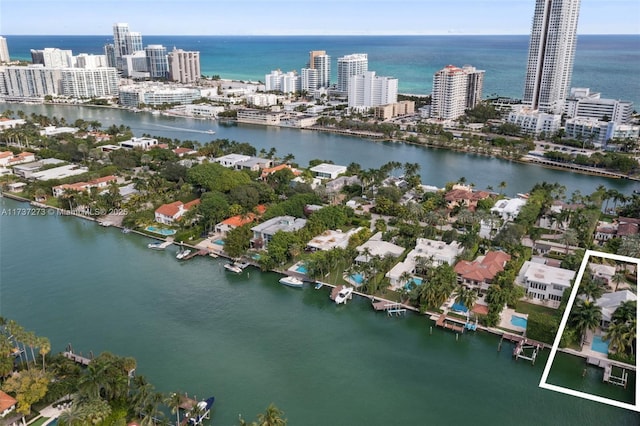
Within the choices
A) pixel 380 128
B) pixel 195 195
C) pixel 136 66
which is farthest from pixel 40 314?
pixel 136 66

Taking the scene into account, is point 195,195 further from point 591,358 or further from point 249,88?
point 249,88

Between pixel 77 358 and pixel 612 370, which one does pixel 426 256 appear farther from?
pixel 77 358

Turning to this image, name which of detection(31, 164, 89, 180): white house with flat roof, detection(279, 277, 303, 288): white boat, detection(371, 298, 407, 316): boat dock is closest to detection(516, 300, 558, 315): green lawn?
detection(371, 298, 407, 316): boat dock

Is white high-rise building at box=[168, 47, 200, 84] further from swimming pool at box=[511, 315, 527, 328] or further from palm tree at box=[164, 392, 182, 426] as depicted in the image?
palm tree at box=[164, 392, 182, 426]

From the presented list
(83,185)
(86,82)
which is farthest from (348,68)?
(83,185)

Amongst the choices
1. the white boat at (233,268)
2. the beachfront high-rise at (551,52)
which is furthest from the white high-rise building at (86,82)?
the white boat at (233,268)

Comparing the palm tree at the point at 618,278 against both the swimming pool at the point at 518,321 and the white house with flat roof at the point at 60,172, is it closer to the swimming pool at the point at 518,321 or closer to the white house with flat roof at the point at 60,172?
the swimming pool at the point at 518,321
